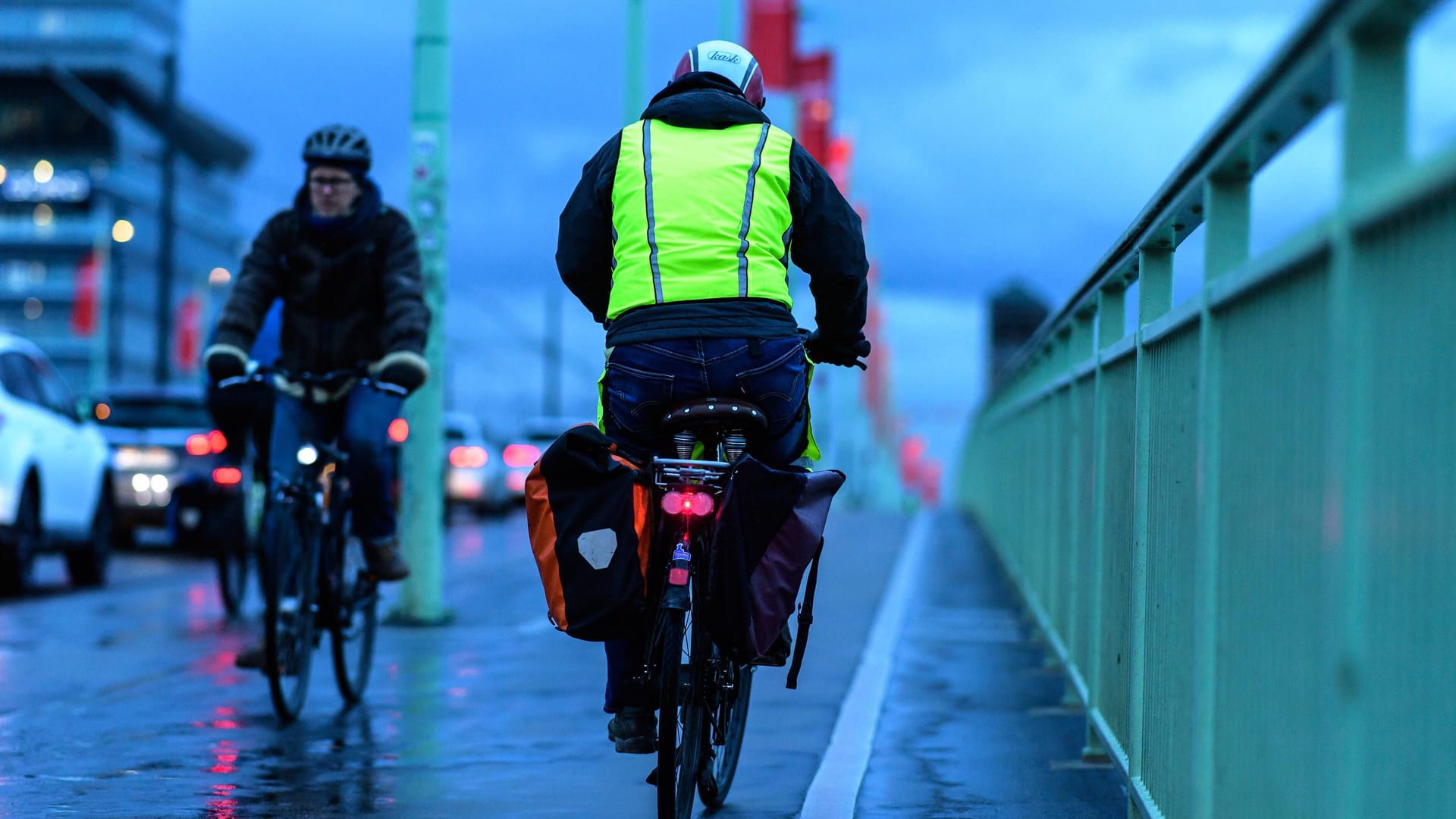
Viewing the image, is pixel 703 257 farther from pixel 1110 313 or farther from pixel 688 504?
pixel 1110 313

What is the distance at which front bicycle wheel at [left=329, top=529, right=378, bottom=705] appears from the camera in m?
7.61

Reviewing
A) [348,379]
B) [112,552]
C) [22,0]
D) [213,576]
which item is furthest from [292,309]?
[22,0]

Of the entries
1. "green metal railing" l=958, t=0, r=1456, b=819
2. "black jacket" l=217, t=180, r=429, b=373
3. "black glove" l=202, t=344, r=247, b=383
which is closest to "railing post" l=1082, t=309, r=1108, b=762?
"green metal railing" l=958, t=0, r=1456, b=819

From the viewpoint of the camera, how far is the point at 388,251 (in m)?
7.79

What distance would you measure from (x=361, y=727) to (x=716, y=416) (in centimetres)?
297

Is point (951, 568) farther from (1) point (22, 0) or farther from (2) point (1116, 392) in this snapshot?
(1) point (22, 0)

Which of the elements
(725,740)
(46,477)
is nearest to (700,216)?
(725,740)

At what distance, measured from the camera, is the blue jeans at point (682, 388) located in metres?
5.00

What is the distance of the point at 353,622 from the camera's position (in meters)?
7.75

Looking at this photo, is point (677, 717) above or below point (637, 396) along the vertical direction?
below

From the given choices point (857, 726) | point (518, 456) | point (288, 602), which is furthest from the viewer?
point (518, 456)

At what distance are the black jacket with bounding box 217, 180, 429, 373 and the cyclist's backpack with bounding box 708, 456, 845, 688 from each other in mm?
2948

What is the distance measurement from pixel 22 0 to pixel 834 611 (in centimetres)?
10172

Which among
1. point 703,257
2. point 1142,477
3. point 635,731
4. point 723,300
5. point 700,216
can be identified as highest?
point 700,216
